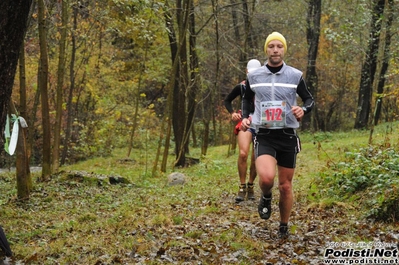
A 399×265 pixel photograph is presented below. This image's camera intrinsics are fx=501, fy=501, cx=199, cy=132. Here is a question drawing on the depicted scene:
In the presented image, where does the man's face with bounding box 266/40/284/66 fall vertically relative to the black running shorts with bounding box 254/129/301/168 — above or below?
above

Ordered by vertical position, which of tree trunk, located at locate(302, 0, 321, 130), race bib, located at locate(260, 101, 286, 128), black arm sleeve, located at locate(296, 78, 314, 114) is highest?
tree trunk, located at locate(302, 0, 321, 130)

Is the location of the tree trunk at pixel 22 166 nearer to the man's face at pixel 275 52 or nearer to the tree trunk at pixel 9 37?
the tree trunk at pixel 9 37

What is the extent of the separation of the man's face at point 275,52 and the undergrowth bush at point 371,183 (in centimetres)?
226

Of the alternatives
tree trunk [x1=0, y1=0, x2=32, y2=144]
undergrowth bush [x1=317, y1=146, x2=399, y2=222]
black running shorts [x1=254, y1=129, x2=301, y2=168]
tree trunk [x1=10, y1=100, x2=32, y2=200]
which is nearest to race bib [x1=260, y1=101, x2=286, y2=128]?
black running shorts [x1=254, y1=129, x2=301, y2=168]

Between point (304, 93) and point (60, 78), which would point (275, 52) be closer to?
point (304, 93)

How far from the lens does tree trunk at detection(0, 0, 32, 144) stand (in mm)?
4832

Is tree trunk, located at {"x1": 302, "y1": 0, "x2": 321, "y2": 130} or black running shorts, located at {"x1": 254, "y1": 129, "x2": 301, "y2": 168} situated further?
tree trunk, located at {"x1": 302, "y1": 0, "x2": 321, "y2": 130}

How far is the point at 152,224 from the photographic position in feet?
22.7

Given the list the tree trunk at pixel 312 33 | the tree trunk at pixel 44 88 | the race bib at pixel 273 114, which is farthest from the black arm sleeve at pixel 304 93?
the tree trunk at pixel 312 33

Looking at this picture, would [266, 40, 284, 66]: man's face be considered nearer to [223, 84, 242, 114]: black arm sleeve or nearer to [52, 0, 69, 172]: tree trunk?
[223, 84, 242, 114]: black arm sleeve

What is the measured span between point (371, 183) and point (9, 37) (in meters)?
5.55

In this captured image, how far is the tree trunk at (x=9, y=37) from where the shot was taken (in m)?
4.83

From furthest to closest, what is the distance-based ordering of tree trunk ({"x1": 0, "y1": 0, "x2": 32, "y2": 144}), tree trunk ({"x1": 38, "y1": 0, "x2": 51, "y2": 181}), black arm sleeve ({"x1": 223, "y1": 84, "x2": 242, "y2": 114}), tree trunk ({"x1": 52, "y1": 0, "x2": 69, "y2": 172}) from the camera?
tree trunk ({"x1": 52, "y1": 0, "x2": 69, "y2": 172}) → tree trunk ({"x1": 38, "y1": 0, "x2": 51, "y2": 181}) → black arm sleeve ({"x1": 223, "y1": 84, "x2": 242, "y2": 114}) → tree trunk ({"x1": 0, "y1": 0, "x2": 32, "y2": 144})

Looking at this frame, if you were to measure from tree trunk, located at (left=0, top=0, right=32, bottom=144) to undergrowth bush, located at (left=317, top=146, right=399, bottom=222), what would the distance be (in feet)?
15.2
